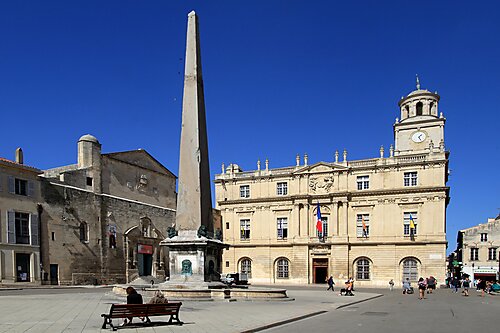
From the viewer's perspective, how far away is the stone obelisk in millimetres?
18734

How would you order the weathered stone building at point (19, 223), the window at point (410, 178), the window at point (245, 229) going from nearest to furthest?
the weathered stone building at point (19, 223) < the window at point (410, 178) < the window at point (245, 229)

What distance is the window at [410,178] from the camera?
149 ft

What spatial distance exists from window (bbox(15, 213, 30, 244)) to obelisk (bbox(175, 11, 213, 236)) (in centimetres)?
1662

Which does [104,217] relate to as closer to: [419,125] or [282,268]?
[282,268]

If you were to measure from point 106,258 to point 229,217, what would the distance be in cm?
1828

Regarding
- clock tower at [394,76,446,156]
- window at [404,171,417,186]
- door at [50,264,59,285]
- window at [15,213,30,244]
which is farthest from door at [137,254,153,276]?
clock tower at [394,76,446,156]

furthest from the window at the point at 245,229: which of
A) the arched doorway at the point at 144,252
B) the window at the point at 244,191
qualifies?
the arched doorway at the point at 144,252

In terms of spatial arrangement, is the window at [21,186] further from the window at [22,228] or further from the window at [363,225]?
the window at [363,225]

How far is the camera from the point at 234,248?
173ft

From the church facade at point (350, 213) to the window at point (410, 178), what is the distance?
10 centimetres

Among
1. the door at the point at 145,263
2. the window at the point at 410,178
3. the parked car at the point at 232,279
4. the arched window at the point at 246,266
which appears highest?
the window at the point at 410,178

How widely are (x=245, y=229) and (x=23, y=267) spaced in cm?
2660

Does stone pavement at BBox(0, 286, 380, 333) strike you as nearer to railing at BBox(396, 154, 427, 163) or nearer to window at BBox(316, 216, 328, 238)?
window at BBox(316, 216, 328, 238)

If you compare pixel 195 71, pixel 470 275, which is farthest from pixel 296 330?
pixel 470 275
